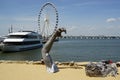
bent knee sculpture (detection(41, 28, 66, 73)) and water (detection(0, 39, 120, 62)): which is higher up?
bent knee sculpture (detection(41, 28, 66, 73))

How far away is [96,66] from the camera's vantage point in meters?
13.9

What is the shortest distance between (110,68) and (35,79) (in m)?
3.86

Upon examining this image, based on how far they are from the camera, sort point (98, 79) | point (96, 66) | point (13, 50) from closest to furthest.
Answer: point (98, 79)
point (96, 66)
point (13, 50)

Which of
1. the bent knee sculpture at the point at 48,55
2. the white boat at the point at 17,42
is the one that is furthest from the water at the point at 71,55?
the bent knee sculpture at the point at 48,55

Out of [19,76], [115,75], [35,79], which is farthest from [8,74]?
[115,75]

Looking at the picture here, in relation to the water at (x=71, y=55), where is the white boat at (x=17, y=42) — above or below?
above

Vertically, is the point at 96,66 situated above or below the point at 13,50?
above

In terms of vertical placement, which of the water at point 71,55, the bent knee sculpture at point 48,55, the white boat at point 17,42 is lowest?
the water at point 71,55

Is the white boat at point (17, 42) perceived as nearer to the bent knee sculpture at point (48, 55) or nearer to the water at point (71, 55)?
the water at point (71, 55)

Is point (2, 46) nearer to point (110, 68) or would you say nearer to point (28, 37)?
point (28, 37)

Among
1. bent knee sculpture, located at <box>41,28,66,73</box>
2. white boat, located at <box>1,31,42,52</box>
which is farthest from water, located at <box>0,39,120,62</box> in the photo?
bent knee sculpture, located at <box>41,28,66,73</box>

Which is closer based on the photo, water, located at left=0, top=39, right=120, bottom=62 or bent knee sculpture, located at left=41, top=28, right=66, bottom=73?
bent knee sculpture, located at left=41, top=28, right=66, bottom=73

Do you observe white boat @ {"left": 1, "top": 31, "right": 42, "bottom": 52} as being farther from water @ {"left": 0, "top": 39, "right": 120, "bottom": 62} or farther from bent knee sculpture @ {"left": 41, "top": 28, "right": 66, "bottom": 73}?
bent knee sculpture @ {"left": 41, "top": 28, "right": 66, "bottom": 73}

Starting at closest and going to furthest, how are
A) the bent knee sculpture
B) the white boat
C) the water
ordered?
the bent knee sculpture, the water, the white boat
